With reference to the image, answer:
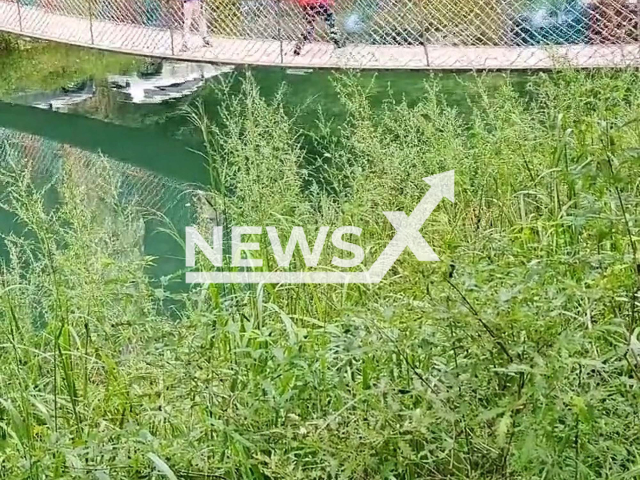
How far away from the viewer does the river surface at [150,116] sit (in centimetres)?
461

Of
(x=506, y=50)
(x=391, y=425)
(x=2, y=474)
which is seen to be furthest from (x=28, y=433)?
(x=506, y=50)

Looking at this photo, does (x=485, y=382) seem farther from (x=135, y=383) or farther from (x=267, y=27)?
(x=267, y=27)

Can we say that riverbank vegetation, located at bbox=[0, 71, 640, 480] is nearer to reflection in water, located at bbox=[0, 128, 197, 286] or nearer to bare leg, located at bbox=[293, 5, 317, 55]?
reflection in water, located at bbox=[0, 128, 197, 286]

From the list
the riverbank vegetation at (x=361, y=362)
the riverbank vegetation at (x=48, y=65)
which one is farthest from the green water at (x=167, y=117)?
the riverbank vegetation at (x=361, y=362)

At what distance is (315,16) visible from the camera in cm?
524

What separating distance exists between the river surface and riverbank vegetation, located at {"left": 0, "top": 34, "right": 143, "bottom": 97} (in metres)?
0.24

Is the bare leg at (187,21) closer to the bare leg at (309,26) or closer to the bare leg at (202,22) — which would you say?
the bare leg at (202,22)

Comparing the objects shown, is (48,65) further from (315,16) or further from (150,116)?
(315,16)

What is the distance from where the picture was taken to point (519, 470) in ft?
3.84

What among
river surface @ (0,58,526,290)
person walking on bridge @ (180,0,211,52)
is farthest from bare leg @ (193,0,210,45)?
river surface @ (0,58,526,290)

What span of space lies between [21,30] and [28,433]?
16.3 feet

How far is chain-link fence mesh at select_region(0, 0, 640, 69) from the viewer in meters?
4.71

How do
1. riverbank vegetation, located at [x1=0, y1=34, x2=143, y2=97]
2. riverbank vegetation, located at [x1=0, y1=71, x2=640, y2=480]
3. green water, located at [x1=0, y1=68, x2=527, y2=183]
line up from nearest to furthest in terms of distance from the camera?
riverbank vegetation, located at [x1=0, y1=71, x2=640, y2=480], green water, located at [x1=0, y1=68, x2=527, y2=183], riverbank vegetation, located at [x1=0, y1=34, x2=143, y2=97]
